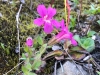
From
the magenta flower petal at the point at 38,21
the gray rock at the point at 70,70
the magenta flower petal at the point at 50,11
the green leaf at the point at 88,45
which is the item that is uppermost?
the magenta flower petal at the point at 50,11

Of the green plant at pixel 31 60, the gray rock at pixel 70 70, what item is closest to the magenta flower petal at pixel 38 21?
the green plant at pixel 31 60

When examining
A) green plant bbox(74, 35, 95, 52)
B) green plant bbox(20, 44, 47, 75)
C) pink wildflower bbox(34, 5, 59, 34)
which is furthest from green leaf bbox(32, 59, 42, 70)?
green plant bbox(74, 35, 95, 52)

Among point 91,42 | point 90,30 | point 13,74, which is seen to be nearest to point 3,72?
point 13,74

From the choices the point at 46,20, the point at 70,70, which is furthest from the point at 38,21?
the point at 70,70

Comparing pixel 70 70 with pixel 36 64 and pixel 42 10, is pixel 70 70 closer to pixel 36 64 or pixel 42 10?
pixel 36 64

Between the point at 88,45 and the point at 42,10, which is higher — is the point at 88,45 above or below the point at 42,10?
below

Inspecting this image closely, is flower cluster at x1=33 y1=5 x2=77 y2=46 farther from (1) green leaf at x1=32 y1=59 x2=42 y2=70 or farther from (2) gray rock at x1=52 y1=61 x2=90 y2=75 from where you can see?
(2) gray rock at x1=52 y1=61 x2=90 y2=75

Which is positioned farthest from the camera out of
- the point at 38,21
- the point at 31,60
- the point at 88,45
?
the point at 88,45

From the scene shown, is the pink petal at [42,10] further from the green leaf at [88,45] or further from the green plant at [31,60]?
the green leaf at [88,45]

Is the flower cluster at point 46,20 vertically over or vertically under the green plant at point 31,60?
over

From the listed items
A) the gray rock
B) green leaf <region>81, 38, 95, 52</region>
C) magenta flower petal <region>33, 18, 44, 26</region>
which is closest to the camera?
magenta flower petal <region>33, 18, 44, 26</region>

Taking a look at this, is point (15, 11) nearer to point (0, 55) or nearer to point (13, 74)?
point (0, 55)
